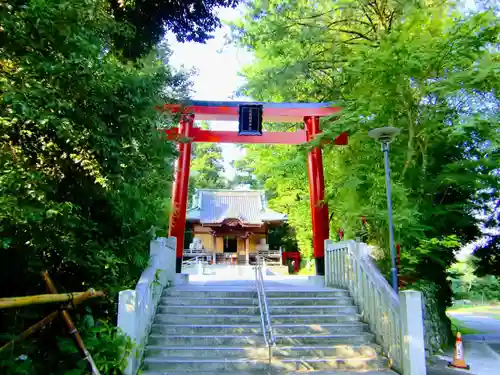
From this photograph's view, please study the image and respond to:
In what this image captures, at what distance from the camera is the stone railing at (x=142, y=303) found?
4664 millimetres

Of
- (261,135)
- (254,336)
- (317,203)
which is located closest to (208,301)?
(254,336)

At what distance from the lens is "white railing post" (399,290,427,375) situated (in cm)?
480

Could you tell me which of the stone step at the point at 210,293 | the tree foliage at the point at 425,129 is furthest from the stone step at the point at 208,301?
the tree foliage at the point at 425,129

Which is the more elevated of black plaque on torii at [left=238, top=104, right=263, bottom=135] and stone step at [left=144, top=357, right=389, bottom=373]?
black plaque on torii at [left=238, top=104, right=263, bottom=135]

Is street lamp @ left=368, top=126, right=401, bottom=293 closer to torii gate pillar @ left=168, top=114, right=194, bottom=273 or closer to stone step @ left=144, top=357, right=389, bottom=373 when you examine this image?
stone step @ left=144, top=357, right=389, bottom=373

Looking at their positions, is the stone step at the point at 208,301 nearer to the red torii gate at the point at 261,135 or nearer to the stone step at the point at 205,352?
the stone step at the point at 205,352

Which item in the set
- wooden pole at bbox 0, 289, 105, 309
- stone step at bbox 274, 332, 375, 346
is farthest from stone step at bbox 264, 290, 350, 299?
wooden pole at bbox 0, 289, 105, 309

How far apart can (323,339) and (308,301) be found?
1.08m

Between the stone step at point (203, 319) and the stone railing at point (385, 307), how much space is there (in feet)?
5.60

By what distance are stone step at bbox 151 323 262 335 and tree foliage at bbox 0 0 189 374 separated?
135cm

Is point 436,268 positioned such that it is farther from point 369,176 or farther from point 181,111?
point 181,111

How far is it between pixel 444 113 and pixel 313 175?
336 centimetres

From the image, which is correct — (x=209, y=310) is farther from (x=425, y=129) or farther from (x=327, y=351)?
(x=425, y=129)

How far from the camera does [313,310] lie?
21.2 ft
